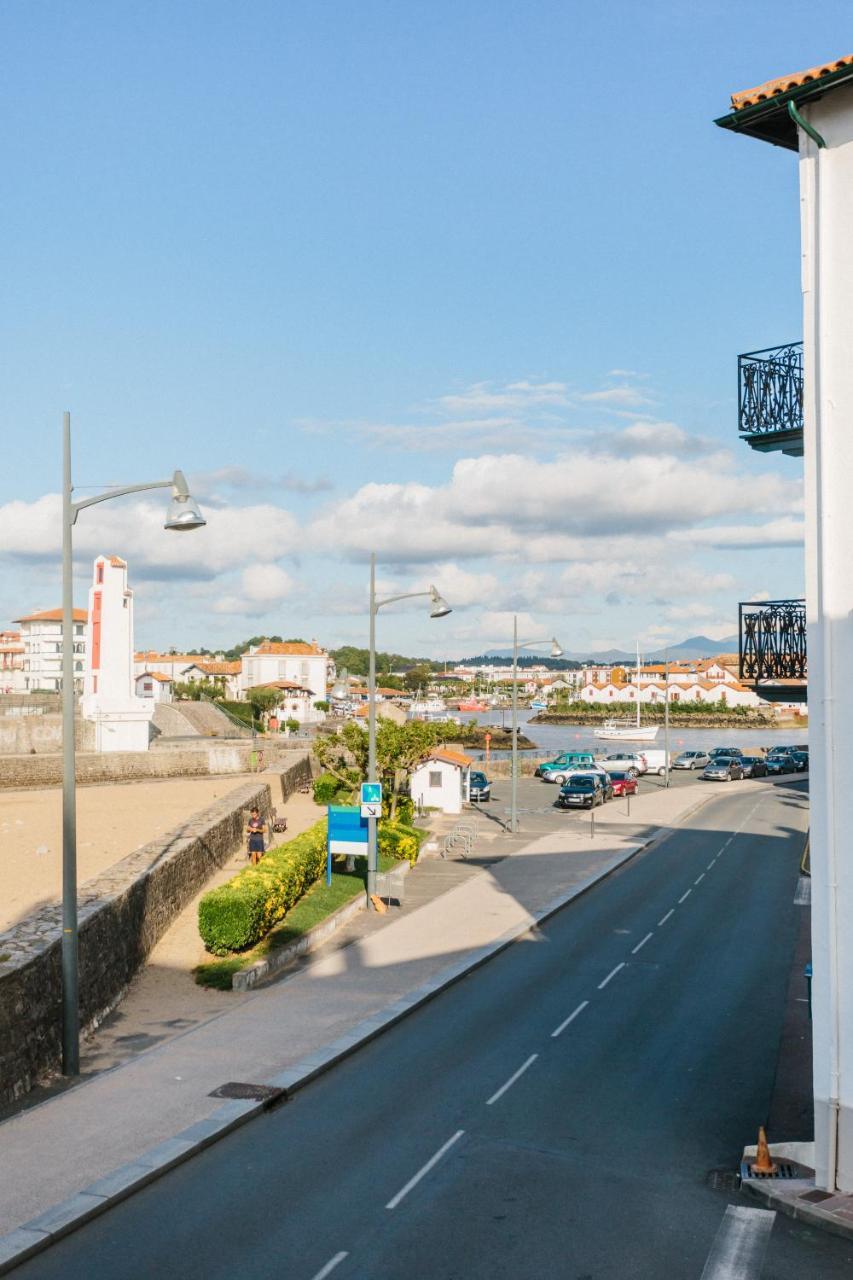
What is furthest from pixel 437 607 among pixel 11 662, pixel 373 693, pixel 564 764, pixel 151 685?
pixel 11 662

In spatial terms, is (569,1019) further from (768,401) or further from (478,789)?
(478,789)

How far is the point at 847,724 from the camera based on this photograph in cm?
1257

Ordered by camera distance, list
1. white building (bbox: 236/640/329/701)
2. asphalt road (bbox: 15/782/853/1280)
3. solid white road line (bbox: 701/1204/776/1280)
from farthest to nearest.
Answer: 1. white building (bbox: 236/640/329/701)
2. asphalt road (bbox: 15/782/853/1280)
3. solid white road line (bbox: 701/1204/776/1280)

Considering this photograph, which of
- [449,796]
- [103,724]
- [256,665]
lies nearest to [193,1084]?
[449,796]

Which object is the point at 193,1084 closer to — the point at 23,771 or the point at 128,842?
the point at 128,842

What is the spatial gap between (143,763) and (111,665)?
4.92 metres

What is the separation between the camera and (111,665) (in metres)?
58.0

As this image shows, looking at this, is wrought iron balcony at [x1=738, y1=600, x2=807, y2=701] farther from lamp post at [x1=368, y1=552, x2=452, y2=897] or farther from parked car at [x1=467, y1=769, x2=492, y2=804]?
parked car at [x1=467, y1=769, x2=492, y2=804]

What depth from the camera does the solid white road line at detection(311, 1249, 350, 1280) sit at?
10.3 meters

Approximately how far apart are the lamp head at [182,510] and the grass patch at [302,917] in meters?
8.86

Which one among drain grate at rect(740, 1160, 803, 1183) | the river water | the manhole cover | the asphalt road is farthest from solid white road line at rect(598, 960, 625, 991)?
the river water

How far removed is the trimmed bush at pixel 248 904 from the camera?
22.4 meters

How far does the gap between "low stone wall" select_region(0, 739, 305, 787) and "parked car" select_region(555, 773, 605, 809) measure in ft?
42.9

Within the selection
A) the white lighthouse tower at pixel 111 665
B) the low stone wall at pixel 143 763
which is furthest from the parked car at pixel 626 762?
the white lighthouse tower at pixel 111 665
